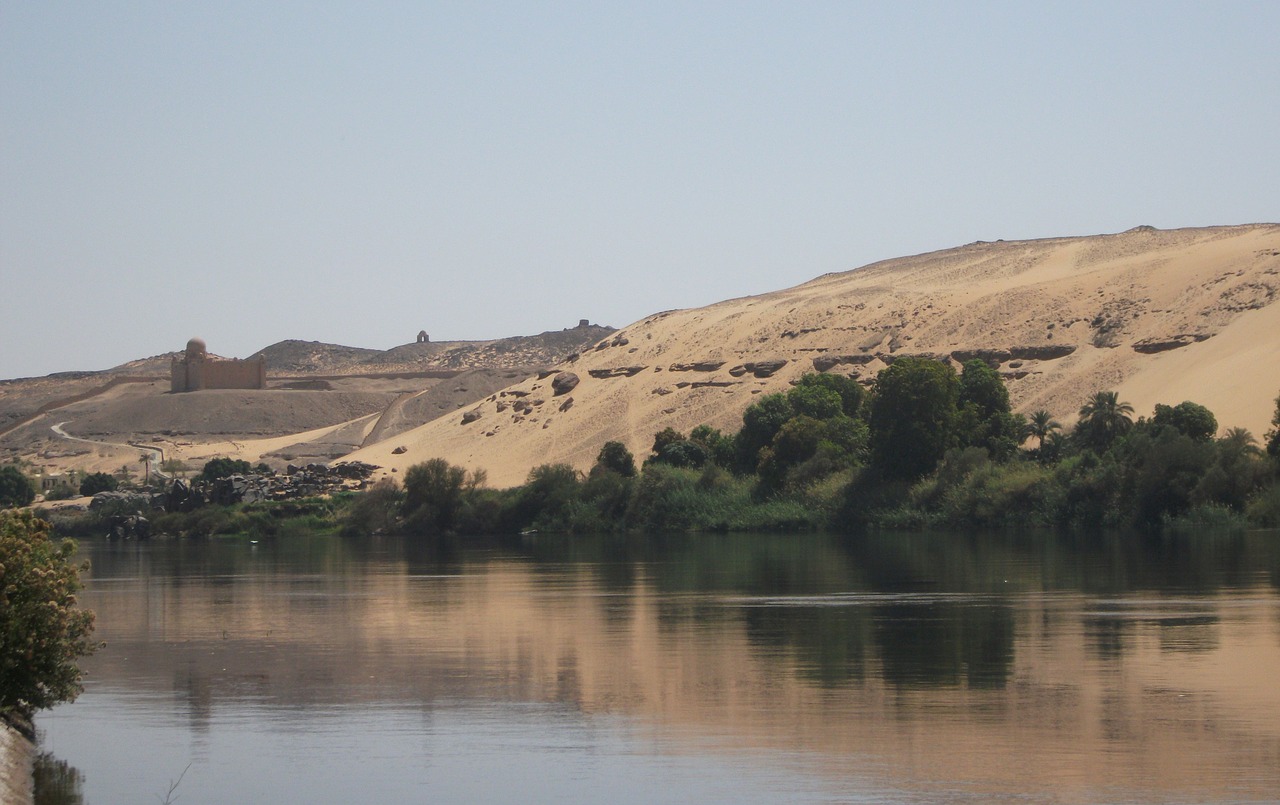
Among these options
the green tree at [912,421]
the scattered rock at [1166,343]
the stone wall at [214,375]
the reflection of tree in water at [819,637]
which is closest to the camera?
the reflection of tree in water at [819,637]

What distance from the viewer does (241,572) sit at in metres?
51.2

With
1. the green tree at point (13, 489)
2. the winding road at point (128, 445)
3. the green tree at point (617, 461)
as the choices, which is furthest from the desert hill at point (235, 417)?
the green tree at point (617, 461)

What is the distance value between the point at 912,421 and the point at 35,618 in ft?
172

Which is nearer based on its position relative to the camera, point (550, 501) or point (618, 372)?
point (550, 501)

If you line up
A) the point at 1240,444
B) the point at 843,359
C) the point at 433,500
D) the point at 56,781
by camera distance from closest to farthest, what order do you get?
the point at 56,781, the point at 1240,444, the point at 433,500, the point at 843,359

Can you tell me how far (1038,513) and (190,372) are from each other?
108 metres

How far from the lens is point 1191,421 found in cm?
6141

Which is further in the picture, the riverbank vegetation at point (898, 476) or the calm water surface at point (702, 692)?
the riverbank vegetation at point (898, 476)

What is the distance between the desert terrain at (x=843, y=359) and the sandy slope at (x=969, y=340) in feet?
0.63

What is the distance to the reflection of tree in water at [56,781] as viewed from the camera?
15031 millimetres

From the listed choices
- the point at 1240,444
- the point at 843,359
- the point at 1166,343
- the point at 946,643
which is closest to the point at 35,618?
the point at 946,643

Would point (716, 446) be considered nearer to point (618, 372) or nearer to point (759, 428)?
point (759, 428)

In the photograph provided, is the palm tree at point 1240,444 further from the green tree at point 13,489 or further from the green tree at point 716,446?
the green tree at point 13,489

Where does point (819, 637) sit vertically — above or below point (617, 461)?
below
